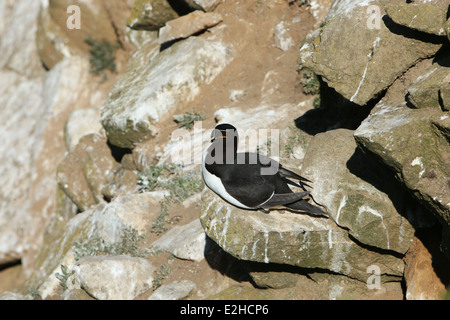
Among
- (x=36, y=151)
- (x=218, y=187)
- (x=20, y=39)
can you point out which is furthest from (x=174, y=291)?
(x=20, y=39)

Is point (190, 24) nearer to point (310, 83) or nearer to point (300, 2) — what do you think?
point (300, 2)

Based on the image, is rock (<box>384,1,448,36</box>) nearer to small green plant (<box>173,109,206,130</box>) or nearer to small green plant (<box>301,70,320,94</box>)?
small green plant (<box>301,70,320,94</box>)

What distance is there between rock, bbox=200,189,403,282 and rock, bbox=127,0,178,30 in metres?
9.43

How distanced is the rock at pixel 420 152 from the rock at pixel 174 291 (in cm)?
378

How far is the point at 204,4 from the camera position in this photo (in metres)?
14.4

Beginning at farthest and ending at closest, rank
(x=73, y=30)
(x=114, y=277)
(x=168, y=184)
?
(x=73, y=30)
(x=168, y=184)
(x=114, y=277)

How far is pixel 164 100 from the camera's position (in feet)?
44.5

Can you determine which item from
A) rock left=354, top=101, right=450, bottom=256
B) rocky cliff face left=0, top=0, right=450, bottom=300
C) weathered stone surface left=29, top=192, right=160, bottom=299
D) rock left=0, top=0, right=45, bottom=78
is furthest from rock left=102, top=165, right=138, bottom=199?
rock left=0, top=0, right=45, bottom=78

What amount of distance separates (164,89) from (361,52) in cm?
685

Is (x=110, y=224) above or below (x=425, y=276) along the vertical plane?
above

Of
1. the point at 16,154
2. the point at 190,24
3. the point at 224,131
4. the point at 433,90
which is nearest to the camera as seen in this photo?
the point at 433,90

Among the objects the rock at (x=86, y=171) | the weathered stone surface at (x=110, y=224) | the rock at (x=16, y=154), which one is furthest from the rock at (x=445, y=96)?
the rock at (x=16, y=154)

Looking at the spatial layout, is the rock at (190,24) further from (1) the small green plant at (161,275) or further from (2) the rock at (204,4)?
(1) the small green plant at (161,275)

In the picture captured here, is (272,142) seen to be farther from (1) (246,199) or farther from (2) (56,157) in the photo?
(2) (56,157)
